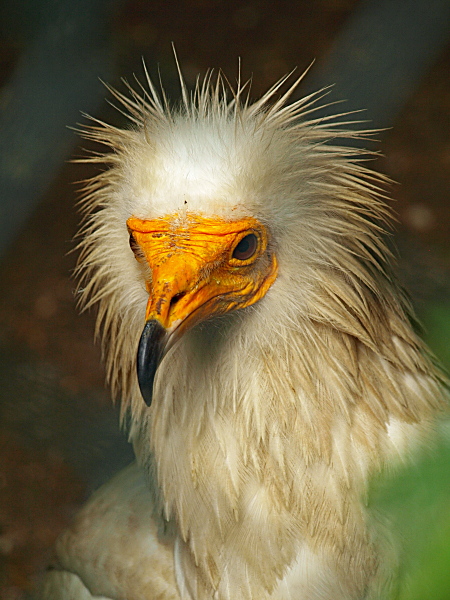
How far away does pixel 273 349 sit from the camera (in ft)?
4.84

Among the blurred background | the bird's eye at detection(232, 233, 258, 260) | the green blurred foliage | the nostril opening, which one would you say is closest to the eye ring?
the bird's eye at detection(232, 233, 258, 260)

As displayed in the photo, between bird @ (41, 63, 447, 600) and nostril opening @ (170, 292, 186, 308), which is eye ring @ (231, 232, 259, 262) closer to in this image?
bird @ (41, 63, 447, 600)

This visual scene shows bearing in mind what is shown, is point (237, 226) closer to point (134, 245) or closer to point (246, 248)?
point (246, 248)

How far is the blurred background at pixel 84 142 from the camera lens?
3301mm

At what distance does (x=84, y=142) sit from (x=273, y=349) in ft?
9.39

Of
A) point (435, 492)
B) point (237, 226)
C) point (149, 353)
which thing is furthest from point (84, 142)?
point (435, 492)

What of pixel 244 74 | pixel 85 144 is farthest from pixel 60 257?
pixel 244 74

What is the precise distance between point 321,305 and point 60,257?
8.63ft

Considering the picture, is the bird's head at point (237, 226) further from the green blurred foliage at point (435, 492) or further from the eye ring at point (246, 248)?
the green blurred foliage at point (435, 492)

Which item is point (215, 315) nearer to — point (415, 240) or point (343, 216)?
point (343, 216)

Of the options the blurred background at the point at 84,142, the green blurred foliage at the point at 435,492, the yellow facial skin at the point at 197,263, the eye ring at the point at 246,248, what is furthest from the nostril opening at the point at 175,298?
the blurred background at the point at 84,142

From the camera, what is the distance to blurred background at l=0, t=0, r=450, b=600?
3.30 meters

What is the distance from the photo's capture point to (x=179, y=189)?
1.33 m

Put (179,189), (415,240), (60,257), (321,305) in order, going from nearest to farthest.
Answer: (179,189), (321,305), (415,240), (60,257)
